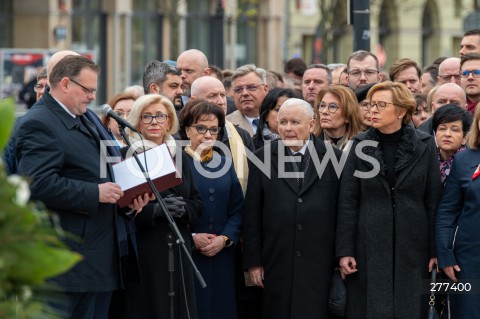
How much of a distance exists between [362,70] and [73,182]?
458 centimetres

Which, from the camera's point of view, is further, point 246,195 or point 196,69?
point 196,69

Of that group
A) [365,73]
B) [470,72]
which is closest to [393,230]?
[470,72]

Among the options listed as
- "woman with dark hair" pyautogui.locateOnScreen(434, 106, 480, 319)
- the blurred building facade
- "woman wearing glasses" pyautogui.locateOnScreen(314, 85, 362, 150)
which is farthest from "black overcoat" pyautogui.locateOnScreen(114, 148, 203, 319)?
the blurred building facade

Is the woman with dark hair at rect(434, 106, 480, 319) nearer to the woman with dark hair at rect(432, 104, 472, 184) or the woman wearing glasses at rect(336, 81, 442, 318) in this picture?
the woman wearing glasses at rect(336, 81, 442, 318)

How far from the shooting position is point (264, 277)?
8375 millimetres

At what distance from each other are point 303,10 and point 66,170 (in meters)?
38.0

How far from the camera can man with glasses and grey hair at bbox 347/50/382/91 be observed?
35.0 feet

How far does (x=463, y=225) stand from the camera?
7789mm

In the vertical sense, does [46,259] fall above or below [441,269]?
above

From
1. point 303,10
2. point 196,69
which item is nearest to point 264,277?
Answer: point 196,69

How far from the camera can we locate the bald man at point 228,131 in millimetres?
8727

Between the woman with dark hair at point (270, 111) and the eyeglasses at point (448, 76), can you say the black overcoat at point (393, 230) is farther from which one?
the eyeglasses at point (448, 76)

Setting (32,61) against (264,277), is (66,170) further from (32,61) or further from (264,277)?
(32,61)

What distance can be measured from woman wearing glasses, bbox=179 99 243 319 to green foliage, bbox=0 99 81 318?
4611mm
